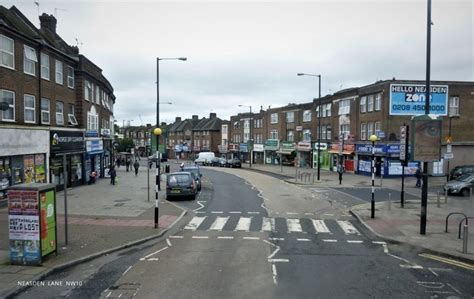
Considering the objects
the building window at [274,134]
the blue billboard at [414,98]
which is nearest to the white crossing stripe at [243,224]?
the blue billboard at [414,98]

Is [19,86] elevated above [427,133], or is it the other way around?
[19,86]

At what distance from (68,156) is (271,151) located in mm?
43813

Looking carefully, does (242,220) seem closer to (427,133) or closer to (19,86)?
(427,133)

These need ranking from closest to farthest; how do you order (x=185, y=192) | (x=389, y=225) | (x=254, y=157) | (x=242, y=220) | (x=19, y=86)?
1. (x=389, y=225)
2. (x=242, y=220)
3. (x=19, y=86)
4. (x=185, y=192)
5. (x=254, y=157)

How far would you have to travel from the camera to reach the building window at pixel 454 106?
133 feet

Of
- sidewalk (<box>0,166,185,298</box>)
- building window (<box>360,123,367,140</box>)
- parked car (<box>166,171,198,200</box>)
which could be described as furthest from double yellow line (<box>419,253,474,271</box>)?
building window (<box>360,123,367,140</box>)

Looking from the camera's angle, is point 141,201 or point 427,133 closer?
point 427,133

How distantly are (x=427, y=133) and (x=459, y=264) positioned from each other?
18.0 feet

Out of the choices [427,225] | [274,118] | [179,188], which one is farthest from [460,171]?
[274,118]

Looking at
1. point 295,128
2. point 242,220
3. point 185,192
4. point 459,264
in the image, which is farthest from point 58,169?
point 295,128

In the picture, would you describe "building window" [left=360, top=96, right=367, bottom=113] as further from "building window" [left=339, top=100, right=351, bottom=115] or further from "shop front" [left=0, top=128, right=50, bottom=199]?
"shop front" [left=0, top=128, right=50, bottom=199]

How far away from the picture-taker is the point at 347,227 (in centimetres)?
1698

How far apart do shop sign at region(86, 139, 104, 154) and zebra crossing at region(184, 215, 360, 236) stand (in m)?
17.9

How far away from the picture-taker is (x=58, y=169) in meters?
27.8
